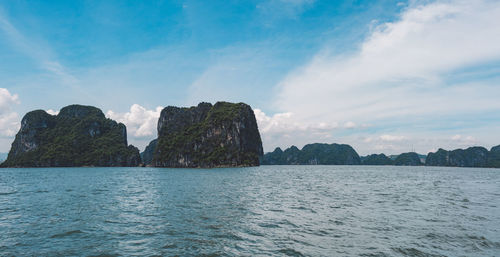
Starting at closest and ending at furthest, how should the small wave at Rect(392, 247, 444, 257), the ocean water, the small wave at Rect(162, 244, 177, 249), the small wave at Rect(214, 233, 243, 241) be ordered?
the small wave at Rect(392, 247, 444, 257) < the ocean water < the small wave at Rect(162, 244, 177, 249) < the small wave at Rect(214, 233, 243, 241)

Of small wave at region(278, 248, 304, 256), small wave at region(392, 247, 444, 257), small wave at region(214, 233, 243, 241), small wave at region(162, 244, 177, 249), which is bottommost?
small wave at region(392, 247, 444, 257)

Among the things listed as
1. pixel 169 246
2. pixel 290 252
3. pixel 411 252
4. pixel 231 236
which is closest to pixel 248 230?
pixel 231 236

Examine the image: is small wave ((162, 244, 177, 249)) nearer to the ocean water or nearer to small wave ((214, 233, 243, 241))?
the ocean water

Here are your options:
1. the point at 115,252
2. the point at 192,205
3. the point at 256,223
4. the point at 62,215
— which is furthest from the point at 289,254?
the point at 62,215

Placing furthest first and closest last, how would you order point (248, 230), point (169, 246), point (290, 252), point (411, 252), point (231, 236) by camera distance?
point (248, 230)
point (231, 236)
point (169, 246)
point (411, 252)
point (290, 252)

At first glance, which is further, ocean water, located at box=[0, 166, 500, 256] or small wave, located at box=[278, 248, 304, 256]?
ocean water, located at box=[0, 166, 500, 256]

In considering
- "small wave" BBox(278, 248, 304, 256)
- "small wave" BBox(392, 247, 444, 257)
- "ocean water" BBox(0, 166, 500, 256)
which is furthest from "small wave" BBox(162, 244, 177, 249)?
"small wave" BBox(392, 247, 444, 257)

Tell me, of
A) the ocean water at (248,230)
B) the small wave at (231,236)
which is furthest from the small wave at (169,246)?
the small wave at (231,236)

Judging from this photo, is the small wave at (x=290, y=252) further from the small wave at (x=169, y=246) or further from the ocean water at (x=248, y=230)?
the small wave at (x=169, y=246)

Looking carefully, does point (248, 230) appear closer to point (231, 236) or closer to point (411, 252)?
point (231, 236)

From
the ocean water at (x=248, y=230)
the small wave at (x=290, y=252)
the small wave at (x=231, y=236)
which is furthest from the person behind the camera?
the small wave at (x=231, y=236)

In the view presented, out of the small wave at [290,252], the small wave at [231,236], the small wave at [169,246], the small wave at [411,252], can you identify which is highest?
the small wave at [169,246]

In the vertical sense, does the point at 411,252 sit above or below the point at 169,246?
below

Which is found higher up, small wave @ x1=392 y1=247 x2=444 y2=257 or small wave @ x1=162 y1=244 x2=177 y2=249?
small wave @ x1=162 y1=244 x2=177 y2=249
